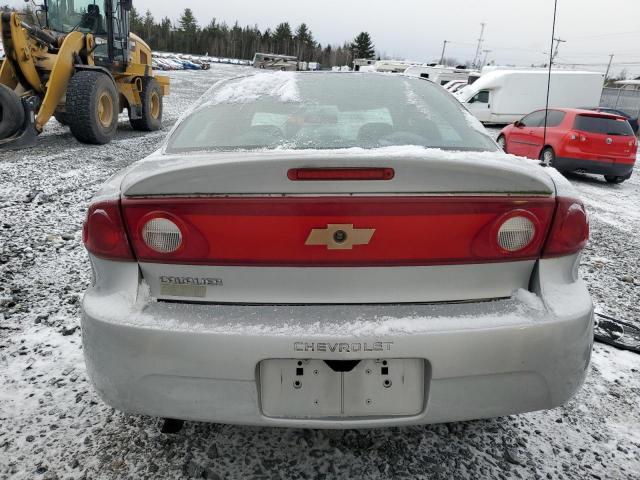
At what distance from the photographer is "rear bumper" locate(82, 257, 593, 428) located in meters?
1.46

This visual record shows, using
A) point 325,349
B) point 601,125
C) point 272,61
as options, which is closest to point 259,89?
point 325,349

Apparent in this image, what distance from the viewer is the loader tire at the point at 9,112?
6.80 metres

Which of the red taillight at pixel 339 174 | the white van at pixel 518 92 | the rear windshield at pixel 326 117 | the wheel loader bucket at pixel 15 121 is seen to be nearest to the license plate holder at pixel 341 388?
the red taillight at pixel 339 174

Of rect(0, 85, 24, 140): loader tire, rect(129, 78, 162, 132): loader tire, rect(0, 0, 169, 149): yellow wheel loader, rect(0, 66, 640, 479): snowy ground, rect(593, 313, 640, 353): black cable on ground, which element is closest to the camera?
rect(0, 66, 640, 479): snowy ground

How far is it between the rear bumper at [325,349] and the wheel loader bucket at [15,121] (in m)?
6.75

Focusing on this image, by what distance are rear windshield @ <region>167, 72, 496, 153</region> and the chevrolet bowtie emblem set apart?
1.58 ft

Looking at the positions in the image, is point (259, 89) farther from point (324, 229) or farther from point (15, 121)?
point (15, 121)

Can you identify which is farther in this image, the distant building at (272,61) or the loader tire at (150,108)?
the distant building at (272,61)

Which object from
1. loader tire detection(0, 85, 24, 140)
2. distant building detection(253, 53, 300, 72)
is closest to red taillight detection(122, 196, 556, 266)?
loader tire detection(0, 85, 24, 140)

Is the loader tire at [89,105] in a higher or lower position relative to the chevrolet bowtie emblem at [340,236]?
lower

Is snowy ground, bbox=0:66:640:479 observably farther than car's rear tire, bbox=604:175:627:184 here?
No

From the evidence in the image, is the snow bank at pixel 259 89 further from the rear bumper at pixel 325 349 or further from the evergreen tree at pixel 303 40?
the evergreen tree at pixel 303 40

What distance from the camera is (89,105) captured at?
25.7 feet

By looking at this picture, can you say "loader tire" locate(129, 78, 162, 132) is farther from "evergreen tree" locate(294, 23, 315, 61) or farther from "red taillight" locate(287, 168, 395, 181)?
"evergreen tree" locate(294, 23, 315, 61)
